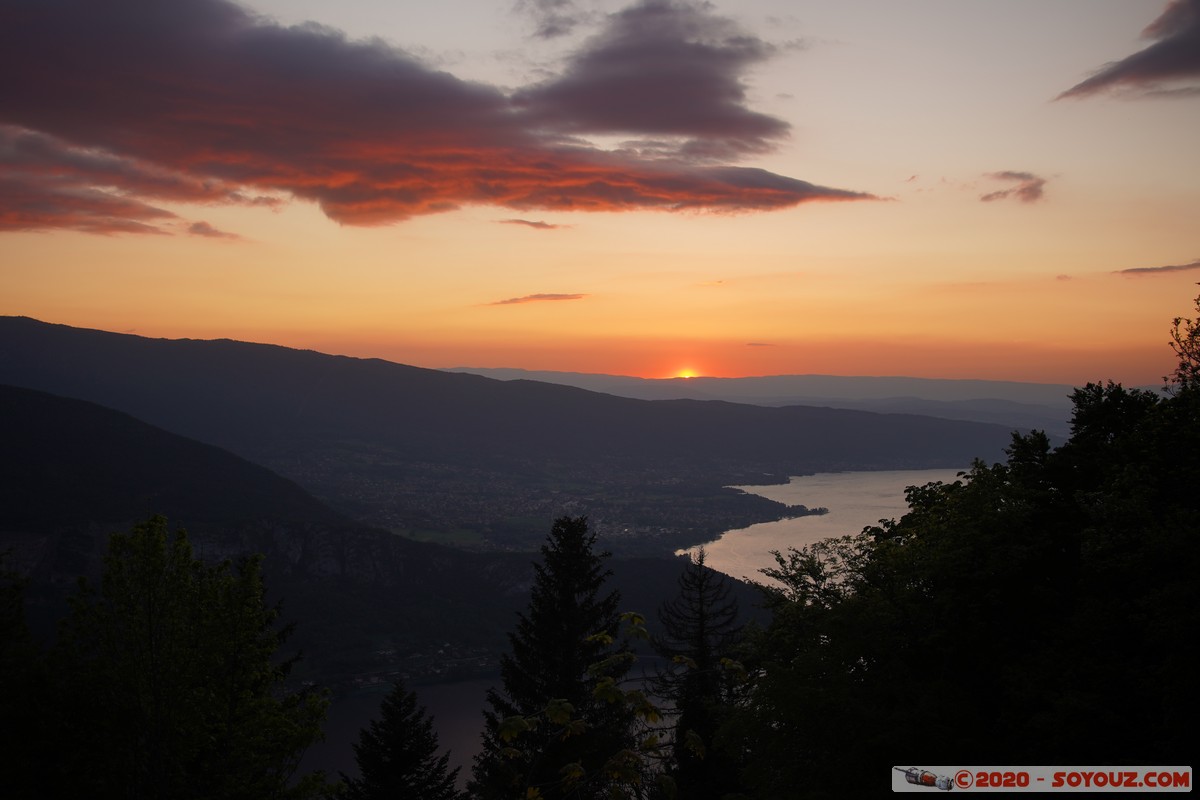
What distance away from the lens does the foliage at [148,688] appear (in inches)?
606

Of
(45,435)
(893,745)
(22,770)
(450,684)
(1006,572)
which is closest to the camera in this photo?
(22,770)

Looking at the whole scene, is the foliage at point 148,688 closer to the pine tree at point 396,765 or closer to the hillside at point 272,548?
the pine tree at point 396,765

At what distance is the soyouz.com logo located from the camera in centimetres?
1455

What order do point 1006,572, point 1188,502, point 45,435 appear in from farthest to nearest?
point 45,435 < point 1006,572 < point 1188,502

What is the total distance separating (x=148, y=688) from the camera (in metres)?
15.3

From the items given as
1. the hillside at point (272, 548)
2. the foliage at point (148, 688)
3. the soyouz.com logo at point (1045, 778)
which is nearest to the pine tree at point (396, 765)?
the foliage at point (148, 688)

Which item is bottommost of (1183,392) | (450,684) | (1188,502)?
(450,684)

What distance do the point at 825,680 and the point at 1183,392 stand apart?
492 inches

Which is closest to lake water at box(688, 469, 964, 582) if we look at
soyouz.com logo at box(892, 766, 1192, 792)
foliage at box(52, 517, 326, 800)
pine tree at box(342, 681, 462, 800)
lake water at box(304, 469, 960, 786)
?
lake water at box(304, 469, 960, 786)

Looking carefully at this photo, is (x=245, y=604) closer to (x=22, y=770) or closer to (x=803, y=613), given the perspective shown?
(x=22, y=770)

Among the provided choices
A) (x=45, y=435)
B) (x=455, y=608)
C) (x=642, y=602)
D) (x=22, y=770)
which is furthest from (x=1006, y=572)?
(x=45, y=435)

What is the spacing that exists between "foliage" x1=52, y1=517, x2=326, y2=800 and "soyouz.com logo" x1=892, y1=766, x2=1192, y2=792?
14.4 metres

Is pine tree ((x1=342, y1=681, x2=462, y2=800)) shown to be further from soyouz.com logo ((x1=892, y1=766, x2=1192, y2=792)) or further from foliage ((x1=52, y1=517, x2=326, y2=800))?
soyouz.com logo ((x1=892, y1=766, x2=1192, y2=792))

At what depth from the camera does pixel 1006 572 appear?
19.9 m
